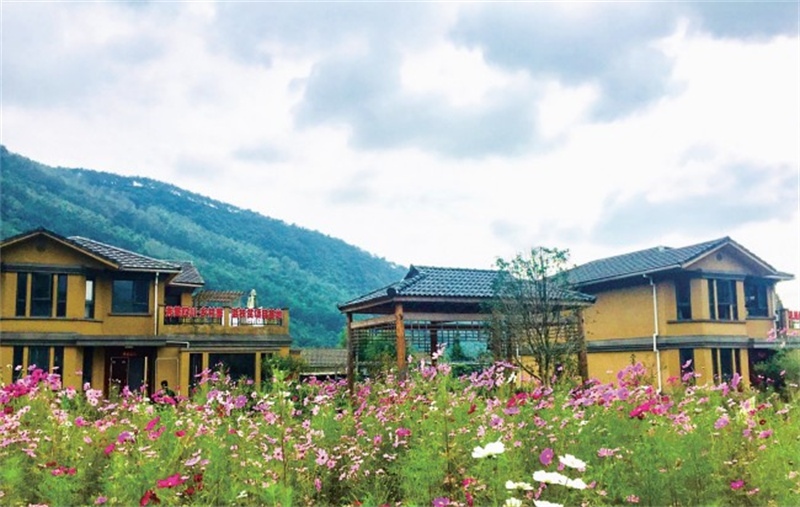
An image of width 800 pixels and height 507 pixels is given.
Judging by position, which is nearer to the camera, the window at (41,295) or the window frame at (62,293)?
the window at (41,295)

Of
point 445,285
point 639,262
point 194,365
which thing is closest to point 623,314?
point 639,262

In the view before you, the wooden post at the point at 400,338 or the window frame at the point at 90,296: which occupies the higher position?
the window frame at the point at 90,296

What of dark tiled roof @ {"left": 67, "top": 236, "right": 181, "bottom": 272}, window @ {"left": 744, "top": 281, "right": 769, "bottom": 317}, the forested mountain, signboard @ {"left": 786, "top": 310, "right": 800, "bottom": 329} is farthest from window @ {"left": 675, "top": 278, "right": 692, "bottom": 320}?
the forested mountain

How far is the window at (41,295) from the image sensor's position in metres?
20.8

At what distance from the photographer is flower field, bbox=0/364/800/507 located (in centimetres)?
464

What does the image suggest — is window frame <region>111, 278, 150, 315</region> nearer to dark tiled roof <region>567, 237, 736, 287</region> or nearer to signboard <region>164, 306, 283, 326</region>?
signboard <region>164, 306, 283, 326</region>

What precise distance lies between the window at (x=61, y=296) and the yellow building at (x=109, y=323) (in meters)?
0.03

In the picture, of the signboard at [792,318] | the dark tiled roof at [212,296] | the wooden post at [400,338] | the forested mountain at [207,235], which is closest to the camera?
the wooden post at [400,338]

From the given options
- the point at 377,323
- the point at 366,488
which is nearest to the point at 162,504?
the point at 366,488

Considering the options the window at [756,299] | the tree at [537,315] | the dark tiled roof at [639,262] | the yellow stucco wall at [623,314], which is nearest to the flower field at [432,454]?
the tree at [537,315]

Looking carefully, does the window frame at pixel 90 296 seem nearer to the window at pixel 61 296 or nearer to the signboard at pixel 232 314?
the window at pixel 61 296

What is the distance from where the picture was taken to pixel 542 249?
1580 cm

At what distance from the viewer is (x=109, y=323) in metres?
22.1

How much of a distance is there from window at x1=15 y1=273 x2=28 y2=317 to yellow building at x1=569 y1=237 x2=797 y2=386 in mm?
16872
